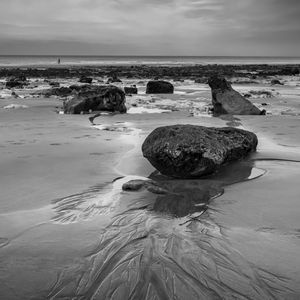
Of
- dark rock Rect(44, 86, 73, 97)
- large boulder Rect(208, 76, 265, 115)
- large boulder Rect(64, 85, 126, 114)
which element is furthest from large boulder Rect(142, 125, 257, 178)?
dark rock Rect(44, 86, 73, 97)

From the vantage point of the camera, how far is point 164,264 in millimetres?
3016

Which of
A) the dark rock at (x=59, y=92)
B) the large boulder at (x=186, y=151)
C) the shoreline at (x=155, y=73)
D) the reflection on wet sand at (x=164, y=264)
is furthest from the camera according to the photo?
the shoreline at (x=155, y=73)

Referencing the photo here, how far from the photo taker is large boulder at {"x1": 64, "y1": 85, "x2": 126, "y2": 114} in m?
11.6

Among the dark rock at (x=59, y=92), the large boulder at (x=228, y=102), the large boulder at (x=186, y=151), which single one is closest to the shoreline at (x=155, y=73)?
the dark rock at (x=59, y=92)

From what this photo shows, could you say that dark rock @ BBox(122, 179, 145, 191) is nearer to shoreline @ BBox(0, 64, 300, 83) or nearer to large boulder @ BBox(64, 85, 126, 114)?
large boulder @ BBox(64, 85, 126, 114)

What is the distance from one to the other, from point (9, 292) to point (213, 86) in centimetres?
1089

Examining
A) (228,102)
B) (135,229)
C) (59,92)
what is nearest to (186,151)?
(135,229)

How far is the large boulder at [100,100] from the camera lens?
38.2ft

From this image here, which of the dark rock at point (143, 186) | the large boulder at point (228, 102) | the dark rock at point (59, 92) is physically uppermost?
the large boulder at point (228, 102)

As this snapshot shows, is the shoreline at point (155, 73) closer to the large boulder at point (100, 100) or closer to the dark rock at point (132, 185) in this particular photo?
the large boulder at point (100, 100)

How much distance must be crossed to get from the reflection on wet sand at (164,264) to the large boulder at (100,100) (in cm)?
774

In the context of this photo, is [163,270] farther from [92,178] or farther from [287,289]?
[92,178]

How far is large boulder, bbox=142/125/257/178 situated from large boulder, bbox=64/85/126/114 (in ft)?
21.3

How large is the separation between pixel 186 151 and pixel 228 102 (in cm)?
718
